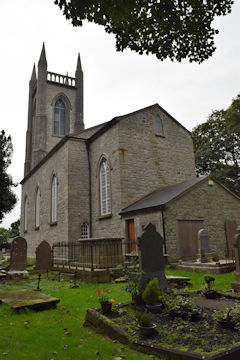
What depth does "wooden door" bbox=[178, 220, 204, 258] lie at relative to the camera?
49.9ft

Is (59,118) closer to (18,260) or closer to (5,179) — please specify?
(5,179)

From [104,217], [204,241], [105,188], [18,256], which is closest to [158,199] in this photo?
[204,241]

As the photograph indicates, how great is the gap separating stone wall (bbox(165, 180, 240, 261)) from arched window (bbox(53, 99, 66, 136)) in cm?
3019

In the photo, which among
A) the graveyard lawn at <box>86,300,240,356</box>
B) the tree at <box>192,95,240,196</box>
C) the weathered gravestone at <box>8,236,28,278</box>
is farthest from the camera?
the tree at <box>192,95,240,196</box>

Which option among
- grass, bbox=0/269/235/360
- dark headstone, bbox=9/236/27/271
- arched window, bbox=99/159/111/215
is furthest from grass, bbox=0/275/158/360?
arched window, bbox=99/159/111/215

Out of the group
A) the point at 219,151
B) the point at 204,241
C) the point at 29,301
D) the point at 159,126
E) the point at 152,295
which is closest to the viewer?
the point at 152,295

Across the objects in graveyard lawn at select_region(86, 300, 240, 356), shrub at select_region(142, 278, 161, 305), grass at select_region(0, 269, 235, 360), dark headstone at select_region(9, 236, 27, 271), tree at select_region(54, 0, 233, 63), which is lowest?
grass at select_region(0, 269, 235, 360)

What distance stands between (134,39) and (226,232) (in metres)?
14.4

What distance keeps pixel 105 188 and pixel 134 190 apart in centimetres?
266

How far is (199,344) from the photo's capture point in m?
4.21

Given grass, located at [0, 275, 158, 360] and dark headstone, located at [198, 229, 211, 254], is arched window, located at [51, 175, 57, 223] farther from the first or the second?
grass, located at [0, 275, 158, 360]

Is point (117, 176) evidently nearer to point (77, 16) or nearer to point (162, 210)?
point (162, 210)

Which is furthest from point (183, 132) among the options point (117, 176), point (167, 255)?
point (167, 255)

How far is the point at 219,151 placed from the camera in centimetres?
3478
